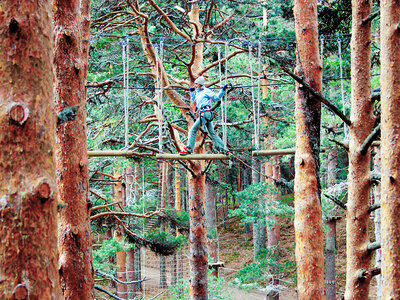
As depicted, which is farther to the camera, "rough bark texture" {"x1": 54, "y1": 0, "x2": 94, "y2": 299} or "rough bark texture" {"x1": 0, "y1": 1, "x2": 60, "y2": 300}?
"rough bark texture" {"x1": 54, "y1": 0, "x2": 94, "y2": 299}

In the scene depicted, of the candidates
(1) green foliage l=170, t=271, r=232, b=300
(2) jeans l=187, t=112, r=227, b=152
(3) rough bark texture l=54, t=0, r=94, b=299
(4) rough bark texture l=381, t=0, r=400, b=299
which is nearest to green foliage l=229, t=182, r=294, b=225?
(1) green foliage l=170, t=271, r=232, b=300

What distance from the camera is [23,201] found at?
4.90 ft

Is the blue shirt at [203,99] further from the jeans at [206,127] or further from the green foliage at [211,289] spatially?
the green foliage at [211,289]

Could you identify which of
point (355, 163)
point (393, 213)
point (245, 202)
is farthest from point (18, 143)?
point (245, 202)

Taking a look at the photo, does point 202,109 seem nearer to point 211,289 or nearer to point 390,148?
point 390,148

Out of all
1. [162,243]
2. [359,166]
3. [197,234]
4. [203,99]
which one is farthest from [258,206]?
[359,166]

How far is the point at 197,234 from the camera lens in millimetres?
8672

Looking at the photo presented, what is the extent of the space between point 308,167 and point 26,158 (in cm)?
324

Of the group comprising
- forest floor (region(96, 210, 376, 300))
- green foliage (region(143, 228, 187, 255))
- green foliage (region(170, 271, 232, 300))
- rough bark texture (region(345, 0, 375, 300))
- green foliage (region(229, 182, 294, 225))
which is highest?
rough bark texture (region(345, 0, 375, 300))

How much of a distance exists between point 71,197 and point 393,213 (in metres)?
2.76

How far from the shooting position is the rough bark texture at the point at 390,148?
8.01ft

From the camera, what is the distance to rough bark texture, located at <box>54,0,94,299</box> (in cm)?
389

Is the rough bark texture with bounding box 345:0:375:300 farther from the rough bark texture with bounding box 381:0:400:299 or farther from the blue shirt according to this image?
the blue shirt

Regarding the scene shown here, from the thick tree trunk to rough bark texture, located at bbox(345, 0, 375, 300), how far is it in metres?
4.73
